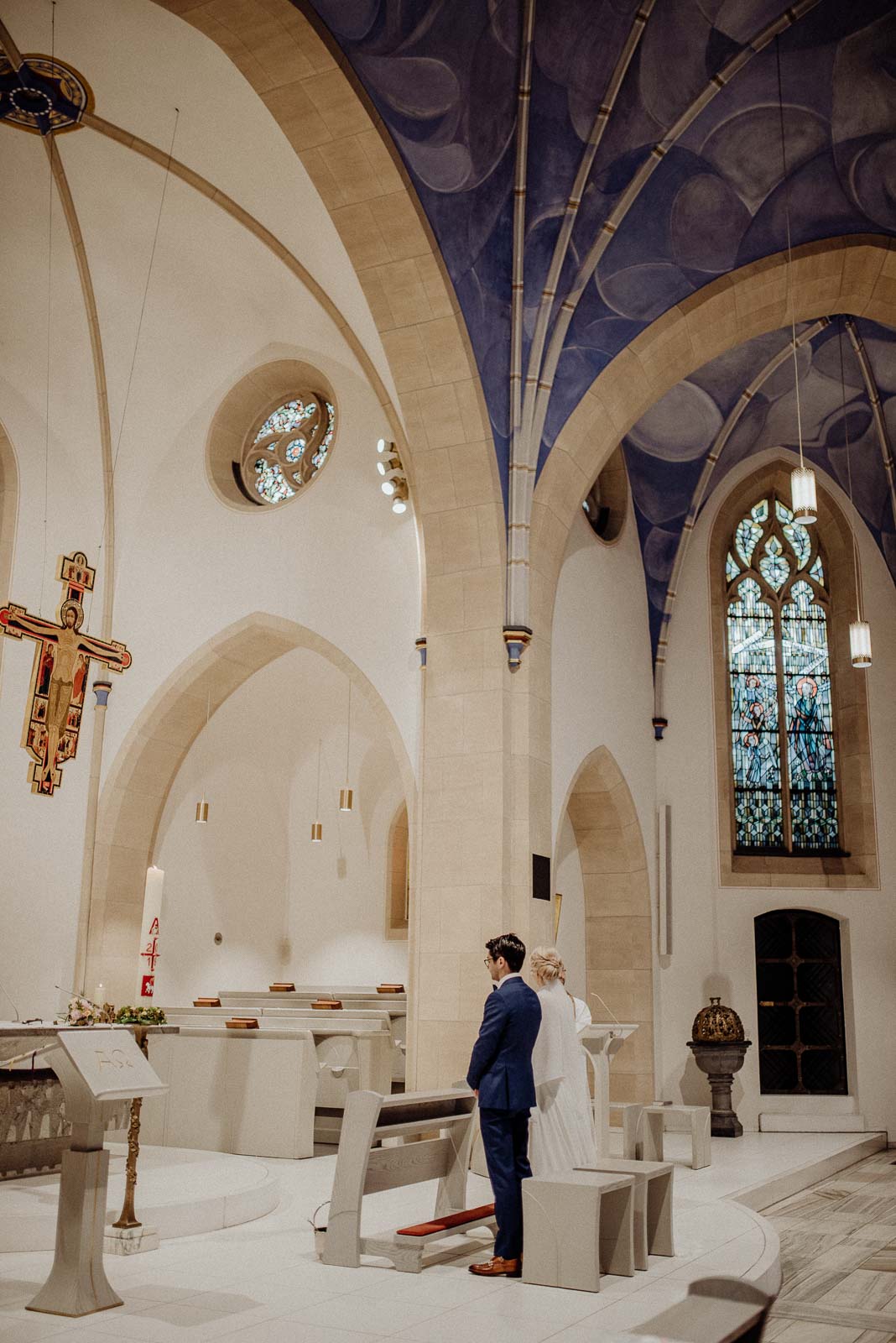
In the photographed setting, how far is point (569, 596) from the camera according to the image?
445 inches

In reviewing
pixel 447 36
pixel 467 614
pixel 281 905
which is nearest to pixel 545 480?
pixel 467 614

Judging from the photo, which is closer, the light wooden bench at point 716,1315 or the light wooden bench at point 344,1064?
the light wooden bench at point 716,1315

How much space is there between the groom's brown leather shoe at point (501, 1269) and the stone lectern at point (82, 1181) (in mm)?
1501

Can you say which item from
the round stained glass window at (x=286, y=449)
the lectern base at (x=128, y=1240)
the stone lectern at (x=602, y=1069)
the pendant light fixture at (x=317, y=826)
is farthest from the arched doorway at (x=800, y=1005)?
the lectern base at (x=128, y=1240)

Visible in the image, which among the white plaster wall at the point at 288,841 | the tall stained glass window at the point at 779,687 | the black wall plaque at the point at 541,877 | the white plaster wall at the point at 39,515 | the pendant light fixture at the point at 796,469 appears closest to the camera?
the pendant light fixture at the point at 796,469

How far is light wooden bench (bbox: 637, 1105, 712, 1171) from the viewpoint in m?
7.62

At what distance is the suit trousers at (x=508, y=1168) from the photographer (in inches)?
198

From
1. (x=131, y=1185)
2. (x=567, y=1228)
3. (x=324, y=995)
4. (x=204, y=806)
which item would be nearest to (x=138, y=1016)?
(x=131, y=1185)

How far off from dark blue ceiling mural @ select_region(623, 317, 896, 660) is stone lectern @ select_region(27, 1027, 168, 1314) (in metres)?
9.87

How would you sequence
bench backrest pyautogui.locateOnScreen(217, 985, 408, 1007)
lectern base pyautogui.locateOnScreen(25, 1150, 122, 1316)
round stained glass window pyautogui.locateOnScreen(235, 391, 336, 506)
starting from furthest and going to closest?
1. bench backrest pyautogui.locateOnScreen(217, 985, 408, 1007)
2. round stained glass window pyautogui.locateOnScreen(235, 391, 336, 506)
3. lectern base pyautogui.locateOnScreen(25, 1150, 122, 1316)

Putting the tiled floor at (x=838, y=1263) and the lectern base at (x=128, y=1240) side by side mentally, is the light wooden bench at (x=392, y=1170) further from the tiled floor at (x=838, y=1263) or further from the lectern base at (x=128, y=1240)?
the tiled floor at (x=838, y=1263)

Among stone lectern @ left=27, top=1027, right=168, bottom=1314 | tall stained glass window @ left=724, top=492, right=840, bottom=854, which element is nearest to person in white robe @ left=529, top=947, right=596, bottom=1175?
stone lectern @ left=27, top=1027, right=168, bottom=1314

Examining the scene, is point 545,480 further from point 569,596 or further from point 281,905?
point 281,905

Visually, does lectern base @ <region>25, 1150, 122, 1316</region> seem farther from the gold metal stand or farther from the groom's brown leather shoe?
the groom's brown leather shoe
